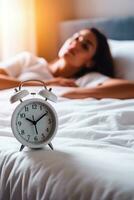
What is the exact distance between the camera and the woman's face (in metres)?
2.16

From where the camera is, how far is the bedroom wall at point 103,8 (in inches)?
95.4

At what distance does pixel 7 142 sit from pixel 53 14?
189cm

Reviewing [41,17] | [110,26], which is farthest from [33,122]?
[41,17]

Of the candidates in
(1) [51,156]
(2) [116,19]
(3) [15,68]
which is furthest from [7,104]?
(2) [116,19]

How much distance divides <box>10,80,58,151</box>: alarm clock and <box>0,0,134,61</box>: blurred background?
1621mm

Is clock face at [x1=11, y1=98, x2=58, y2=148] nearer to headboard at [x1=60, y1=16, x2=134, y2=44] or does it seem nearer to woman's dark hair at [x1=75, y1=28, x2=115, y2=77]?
woman's dark hair at [x1=75, y1=28, x2=115, y2=77]

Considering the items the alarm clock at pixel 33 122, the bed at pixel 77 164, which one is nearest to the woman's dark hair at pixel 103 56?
the bed at pixel 77 164

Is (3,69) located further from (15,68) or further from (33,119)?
(33,119)

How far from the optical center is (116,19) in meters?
2.33

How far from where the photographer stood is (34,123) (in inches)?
37.4

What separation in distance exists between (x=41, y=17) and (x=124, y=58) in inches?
34.9

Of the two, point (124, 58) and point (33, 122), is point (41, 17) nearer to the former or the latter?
point (124, 58)

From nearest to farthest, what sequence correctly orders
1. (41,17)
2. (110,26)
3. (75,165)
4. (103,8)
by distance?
(75,165) → (110,26) → (103,8) → (41,17)

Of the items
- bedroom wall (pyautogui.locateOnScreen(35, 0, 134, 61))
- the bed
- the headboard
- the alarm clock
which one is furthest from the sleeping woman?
the alarm clock
